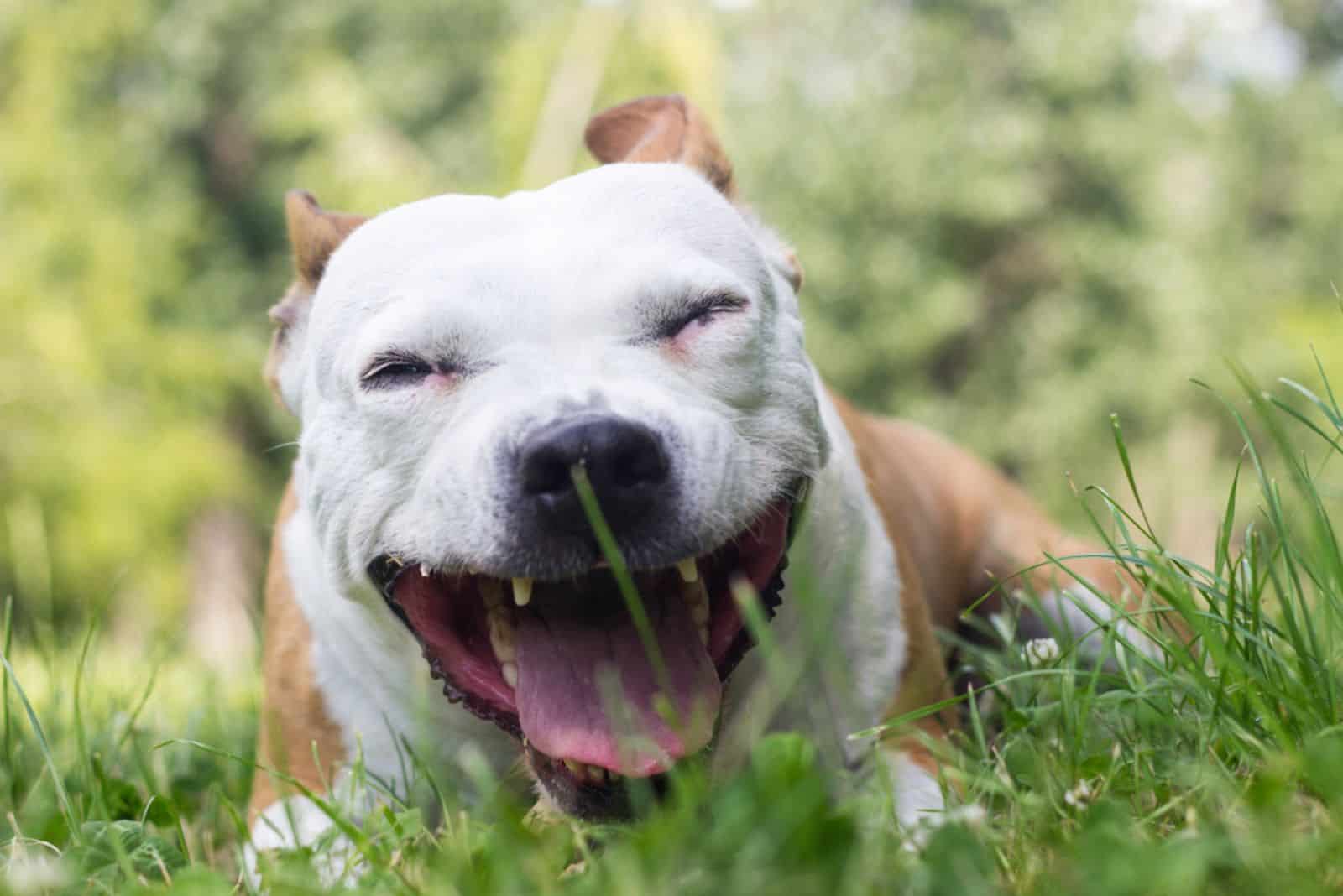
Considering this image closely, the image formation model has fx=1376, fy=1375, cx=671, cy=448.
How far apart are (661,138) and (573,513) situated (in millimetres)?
1279

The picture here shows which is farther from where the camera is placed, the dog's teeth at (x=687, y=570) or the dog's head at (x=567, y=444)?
the dog's teeth at (x=687, y=570)

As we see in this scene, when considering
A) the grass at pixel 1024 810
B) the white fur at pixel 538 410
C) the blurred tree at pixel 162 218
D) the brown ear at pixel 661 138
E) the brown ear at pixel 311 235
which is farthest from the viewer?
the blurred tree at pixel 162 218

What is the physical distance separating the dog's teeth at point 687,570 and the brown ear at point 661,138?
40.9 inches

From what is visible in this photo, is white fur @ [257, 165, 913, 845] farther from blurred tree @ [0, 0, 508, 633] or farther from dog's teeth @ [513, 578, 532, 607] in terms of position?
blurred tree @ [0, 0, 508, 633]

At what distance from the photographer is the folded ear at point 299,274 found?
2742 mm

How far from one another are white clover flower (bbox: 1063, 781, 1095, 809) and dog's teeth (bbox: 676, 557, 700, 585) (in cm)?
64

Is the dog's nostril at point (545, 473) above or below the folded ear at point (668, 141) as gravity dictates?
below

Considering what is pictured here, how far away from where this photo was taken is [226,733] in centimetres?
335

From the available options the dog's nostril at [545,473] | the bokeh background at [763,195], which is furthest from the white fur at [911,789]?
the bokeh background at [763,195]

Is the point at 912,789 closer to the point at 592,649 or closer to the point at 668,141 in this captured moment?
the point at 592,649

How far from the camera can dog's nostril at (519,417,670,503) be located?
73.7 inches

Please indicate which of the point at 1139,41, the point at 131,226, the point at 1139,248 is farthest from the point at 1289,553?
the point at 1139,41

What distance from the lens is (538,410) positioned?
1963 millimetres

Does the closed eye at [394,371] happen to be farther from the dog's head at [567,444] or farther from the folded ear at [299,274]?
the folded ear at [299,274]
